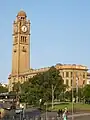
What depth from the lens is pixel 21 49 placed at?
195 metres

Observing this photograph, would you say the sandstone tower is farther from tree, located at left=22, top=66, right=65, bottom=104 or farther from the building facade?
tree, located at left=22, top=66, right=65, bottom=104

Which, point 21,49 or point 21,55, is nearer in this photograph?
point 21,55

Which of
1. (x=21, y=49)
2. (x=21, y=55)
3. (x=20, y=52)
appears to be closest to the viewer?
(x=21, y=55)

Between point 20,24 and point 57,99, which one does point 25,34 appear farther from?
point 57,99

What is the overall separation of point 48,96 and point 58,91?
7.63 meters

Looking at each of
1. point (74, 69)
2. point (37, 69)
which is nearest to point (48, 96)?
point (74, 69)

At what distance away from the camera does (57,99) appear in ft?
356

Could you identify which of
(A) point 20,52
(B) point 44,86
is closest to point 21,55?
(A) point 20,52

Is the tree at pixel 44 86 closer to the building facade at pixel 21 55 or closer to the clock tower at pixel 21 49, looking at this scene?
the building facade at pixel 21 55

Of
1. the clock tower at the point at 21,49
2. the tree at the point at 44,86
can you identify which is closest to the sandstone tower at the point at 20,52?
the clock tower at the point at 21,49

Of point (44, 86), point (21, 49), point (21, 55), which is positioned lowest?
point (44, 86)

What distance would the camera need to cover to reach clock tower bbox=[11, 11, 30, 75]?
19427 centimetres

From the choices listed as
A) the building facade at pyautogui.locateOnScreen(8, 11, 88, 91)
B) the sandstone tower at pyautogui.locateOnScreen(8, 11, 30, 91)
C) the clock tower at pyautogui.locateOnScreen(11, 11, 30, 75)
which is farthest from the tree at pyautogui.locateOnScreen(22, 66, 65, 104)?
the clock tower at pyautogui.locateOnScreen(11, 11, 30, 75)

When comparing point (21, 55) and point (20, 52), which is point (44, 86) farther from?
point (20, 52)
